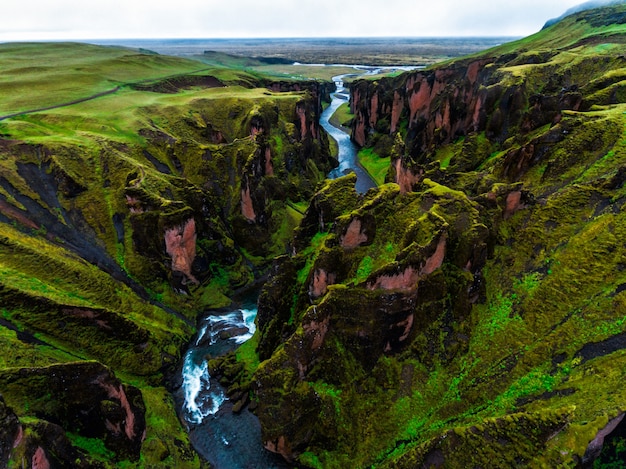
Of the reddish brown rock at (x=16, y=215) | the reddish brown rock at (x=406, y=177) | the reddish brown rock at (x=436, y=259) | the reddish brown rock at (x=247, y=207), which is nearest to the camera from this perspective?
the reddish brown rock at (x=436, y=259)

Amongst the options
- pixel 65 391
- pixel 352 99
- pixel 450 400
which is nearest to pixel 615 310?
pixel 450 400

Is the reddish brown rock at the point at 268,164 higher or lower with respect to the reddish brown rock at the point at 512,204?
lower

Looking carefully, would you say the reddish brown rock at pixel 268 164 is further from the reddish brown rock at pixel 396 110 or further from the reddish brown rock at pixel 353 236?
the reddish brown rock at pixel 396 110

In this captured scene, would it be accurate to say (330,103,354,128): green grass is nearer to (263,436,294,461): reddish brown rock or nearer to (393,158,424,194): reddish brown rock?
(393,158,424,194): reddish brown rock

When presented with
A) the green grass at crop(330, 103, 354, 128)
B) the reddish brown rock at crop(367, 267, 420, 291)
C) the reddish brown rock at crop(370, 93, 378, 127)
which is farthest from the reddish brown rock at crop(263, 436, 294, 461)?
the green grass at crop(330, 103, 354, 128)

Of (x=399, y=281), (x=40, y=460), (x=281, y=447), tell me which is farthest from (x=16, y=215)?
(x=399, y=281)

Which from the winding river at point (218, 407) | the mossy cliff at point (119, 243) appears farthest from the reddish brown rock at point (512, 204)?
the mossy cliff at point (119, 243)

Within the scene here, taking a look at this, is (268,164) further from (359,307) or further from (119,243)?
(359,307)
